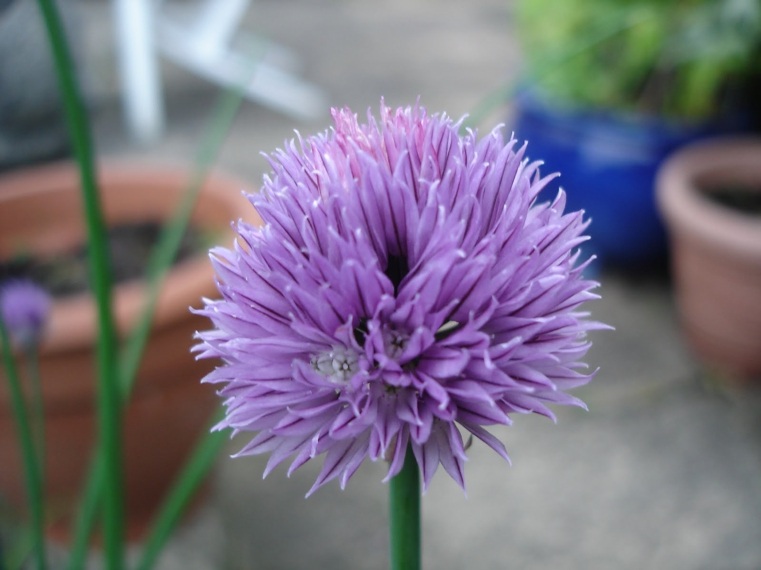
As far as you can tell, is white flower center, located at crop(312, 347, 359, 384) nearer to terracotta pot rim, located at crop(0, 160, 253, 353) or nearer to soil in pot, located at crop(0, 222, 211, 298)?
terracotta pot rim, located at crop(0, 160, 253, 353)

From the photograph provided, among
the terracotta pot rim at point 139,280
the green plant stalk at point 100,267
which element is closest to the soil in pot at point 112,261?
the terracotta pot rim at point 139,280

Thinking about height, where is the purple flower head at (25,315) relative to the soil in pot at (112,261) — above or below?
below

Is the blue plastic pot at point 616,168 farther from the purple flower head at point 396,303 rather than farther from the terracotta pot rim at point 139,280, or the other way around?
the purple flower head at point 396,303

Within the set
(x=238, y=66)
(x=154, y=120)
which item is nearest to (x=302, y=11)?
(x=238, y=66)

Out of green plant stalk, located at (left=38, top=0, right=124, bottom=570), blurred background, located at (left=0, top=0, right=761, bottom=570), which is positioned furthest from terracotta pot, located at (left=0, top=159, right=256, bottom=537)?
green plant stalk, located at (left=38, top=0, right=124, bottom=570)

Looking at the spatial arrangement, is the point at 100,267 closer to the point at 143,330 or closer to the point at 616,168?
the point at 143,330

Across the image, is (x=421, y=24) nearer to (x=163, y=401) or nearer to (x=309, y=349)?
(x=163, y=401)

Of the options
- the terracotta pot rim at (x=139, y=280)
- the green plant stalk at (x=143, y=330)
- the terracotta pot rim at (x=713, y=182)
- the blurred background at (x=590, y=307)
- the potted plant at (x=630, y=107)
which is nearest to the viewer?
the green plant stalk at (x=143, y=330)
